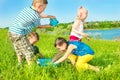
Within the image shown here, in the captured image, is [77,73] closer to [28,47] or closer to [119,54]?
[28,47]

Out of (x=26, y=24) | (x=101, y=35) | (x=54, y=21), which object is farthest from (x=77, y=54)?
(x=101, y=35)

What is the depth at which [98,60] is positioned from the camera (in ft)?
28.5

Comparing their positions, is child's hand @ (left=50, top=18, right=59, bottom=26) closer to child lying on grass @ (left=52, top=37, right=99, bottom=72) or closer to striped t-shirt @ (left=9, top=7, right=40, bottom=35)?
striped t-shirt @ (left=9, top=7, right=40, bottom=35)

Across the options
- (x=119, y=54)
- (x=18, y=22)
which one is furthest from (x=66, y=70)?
(x=119, y=54)

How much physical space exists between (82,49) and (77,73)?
0.53 metres

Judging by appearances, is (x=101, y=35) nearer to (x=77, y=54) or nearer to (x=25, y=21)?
(x=77, y=54)

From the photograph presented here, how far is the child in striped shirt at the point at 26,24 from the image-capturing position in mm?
7715

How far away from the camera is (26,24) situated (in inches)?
304

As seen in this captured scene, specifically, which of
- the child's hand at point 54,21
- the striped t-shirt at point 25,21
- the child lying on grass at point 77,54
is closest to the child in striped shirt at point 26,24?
the striped t-shirt at point 25,21

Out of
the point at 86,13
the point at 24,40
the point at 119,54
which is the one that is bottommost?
the point at 119,54

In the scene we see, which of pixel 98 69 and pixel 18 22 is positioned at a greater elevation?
pixel 18 22

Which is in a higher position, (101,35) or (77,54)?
(77,54)

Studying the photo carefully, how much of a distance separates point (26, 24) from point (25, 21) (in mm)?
60

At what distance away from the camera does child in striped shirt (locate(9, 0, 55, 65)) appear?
7.71 meters
